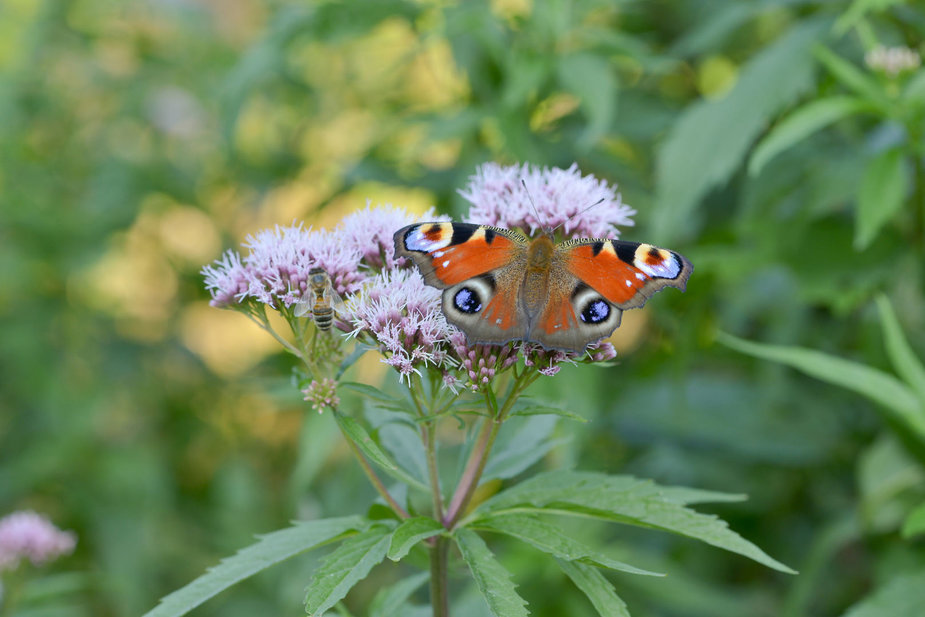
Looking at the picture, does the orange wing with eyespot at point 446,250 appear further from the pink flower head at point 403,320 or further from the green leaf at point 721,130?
the green leaf at point 721,130

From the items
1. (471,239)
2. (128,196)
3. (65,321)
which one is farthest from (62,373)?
(471,239)

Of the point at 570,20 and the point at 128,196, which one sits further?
the point at 128,196

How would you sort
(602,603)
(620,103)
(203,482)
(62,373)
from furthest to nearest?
(203,482)
(62,373)
(620,103)
(602,603)

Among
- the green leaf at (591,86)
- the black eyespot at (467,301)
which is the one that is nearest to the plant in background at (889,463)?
the green leaf at (591,86)

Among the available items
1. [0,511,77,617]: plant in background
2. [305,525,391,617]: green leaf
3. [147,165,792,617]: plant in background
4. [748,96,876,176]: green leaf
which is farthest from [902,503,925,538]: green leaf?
[0,511,77,617]: plant in background

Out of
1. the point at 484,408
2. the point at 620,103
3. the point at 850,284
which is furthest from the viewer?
the point at 620,103

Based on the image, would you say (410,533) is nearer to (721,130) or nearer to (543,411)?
(543,411)

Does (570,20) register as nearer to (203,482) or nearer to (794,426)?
(794,426)
